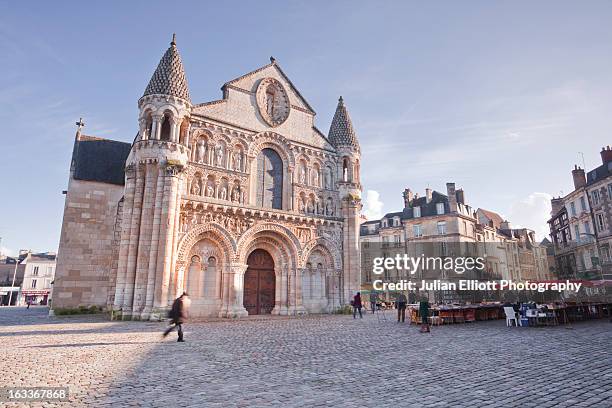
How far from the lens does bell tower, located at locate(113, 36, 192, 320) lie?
16.7 metres

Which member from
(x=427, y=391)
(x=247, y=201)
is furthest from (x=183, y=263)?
(x=427, y=391)

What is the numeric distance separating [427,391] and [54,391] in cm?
530

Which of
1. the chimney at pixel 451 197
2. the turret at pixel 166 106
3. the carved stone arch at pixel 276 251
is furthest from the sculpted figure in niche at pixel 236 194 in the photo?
the chimney at pixel 451 197

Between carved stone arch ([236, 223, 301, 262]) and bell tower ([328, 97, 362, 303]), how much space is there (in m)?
3.69

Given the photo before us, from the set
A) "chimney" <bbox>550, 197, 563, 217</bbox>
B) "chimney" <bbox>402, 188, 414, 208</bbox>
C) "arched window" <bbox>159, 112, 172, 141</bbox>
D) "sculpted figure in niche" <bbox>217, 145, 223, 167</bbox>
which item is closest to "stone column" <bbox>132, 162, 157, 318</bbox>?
"arched window" <bbox>159, 112, 172, 141</bbox>

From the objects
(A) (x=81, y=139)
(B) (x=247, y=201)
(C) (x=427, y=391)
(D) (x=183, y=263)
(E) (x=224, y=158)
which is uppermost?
(A) (x=81, y=139)

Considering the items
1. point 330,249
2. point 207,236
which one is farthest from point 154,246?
point 330,249

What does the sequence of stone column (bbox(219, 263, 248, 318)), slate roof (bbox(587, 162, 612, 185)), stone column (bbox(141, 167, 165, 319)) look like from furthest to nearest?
slate roof (bbox(587, 162, 612, 185)) < stone column (bbox(219, 263, 248, 318)) < stone column (bbox(141, 167, 165, 319))

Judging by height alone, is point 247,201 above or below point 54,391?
above

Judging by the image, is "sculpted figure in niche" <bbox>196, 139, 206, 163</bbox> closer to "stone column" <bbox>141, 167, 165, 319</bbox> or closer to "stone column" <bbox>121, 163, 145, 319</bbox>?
"stone column" <bbox>141, 167, 165, 319</bbox>

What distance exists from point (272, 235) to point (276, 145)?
18.4ft

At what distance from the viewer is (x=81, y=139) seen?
26.4 metres

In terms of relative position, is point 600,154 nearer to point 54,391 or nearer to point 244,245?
point 244,245

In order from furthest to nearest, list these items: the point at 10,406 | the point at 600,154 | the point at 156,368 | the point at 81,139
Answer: the point at 600,154
the point at 81,139
the point at 156,368
the point at 10,406
